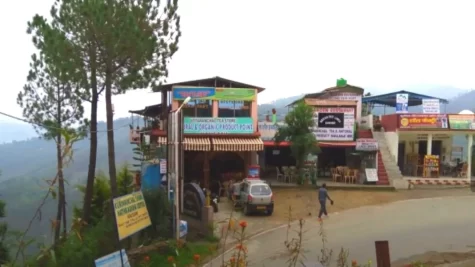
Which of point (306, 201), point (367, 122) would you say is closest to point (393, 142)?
point (367, 122)

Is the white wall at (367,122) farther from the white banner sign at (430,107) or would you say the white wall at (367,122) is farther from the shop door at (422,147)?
the shop door at (422,147)

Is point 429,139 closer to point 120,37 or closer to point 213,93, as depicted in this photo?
point 213,93

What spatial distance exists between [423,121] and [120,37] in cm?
1771

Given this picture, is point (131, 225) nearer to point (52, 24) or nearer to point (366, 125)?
point (52, 24)

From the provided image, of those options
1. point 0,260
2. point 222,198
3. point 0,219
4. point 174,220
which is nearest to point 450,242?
point 174,220

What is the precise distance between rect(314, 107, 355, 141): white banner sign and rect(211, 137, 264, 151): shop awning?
4.98 m

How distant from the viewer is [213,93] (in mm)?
21719

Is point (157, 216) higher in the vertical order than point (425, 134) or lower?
lower

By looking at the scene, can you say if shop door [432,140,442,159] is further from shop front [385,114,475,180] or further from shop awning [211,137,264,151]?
shop awning [211,137,264,151]

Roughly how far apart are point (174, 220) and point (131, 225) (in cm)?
366

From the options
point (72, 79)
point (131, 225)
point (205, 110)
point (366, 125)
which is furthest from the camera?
point (366, 125)

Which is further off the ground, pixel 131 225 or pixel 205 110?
pixel 205 110

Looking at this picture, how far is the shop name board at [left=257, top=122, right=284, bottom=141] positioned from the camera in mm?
24828

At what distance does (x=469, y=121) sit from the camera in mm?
23938
